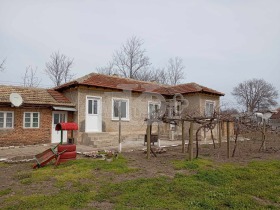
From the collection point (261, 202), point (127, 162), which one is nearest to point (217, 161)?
point (127, 162)

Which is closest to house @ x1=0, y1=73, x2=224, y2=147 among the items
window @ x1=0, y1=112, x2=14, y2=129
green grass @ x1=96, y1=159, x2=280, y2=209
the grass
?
window @ x1=0, y1=112, x2=14, y2=129

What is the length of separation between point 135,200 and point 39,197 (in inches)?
86.0

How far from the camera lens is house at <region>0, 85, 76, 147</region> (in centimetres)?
1370

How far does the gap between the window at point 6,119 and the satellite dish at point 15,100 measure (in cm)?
89

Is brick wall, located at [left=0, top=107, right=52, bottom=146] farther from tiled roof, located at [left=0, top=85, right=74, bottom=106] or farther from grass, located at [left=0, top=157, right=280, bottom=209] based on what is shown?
grass, located at [left=0, top=157, right=280, bottom=209]

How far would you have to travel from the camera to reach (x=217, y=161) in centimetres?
927

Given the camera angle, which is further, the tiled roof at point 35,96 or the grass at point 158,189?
the tiled roof at point 35,96

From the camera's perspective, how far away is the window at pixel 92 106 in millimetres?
16031

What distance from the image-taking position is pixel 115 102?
1731 centimetres

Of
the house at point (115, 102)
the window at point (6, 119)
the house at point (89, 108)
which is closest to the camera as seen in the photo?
the window at point (6, 119)

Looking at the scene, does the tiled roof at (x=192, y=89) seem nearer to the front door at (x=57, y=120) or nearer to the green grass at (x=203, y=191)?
the front door at (x=57, y=120)

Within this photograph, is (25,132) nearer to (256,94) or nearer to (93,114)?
(93,114)

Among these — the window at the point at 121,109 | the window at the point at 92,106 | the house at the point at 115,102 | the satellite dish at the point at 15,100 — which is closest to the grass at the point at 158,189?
the house at the point at 115,102

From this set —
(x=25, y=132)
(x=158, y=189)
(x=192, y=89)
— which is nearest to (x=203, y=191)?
(x=158, y=189)
